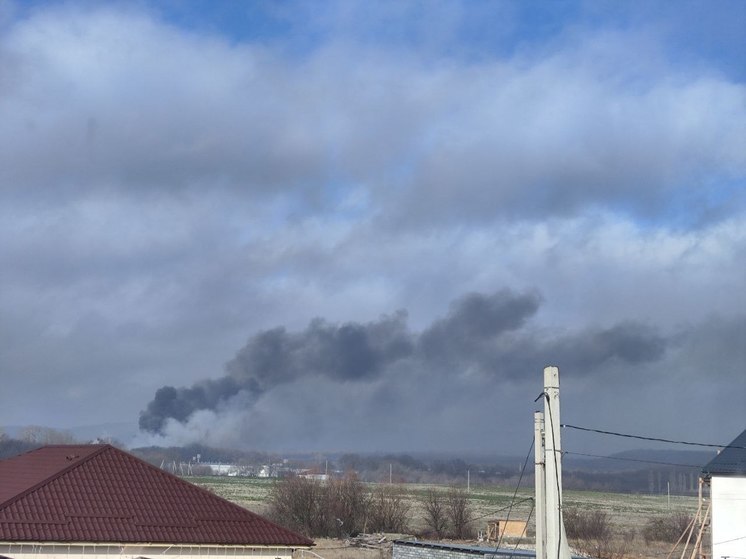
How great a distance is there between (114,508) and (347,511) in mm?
42448

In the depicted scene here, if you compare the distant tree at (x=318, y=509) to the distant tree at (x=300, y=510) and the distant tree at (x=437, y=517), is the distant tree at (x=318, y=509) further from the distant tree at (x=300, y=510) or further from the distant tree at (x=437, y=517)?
the distant tree at (x=437, y=517)

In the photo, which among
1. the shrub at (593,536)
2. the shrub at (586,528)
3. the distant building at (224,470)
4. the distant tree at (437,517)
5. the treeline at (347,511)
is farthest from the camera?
the distant building at (224,470)

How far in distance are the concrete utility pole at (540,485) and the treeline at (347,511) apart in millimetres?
45564

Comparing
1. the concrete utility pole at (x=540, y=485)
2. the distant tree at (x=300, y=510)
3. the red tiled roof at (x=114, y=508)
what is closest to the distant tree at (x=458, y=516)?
the distant tree at (x=300, y=510)

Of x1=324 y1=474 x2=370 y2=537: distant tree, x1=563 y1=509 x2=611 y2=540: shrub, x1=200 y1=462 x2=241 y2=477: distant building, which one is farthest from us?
x1=200 y1=462 x2=241 y2=477: distant building

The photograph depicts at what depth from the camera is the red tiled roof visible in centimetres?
2112

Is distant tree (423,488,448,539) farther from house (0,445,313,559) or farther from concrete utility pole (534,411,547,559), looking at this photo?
concrete utility pole (534,411,547,559)

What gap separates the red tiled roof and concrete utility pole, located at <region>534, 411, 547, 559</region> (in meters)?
7.43

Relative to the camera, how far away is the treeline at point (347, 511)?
62344 mm

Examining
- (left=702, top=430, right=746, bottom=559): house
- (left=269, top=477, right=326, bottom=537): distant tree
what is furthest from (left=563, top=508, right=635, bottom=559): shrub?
(left=702, top=430, right=746, bottom=559): house

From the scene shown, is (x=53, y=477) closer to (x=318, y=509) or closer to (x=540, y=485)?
(x=540, y=485)

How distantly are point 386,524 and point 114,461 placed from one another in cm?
4215

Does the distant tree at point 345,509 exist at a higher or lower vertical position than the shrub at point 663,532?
higher

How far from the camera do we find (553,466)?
16.6 m
